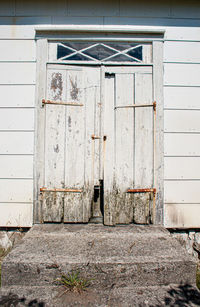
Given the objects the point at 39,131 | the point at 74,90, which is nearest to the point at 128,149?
the point at 74,90

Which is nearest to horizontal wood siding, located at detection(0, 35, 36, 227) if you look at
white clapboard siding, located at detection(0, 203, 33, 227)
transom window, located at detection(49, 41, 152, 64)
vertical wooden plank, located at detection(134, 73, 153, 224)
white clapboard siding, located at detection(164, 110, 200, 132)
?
white clapboard siding, located at detection(0, 203, 33, 227)

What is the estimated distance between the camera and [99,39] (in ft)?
9.33

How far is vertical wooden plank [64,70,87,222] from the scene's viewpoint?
9.02 feet

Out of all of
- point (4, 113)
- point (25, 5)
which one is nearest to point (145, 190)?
point (4, 113)

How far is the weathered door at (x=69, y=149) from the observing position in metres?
2.75

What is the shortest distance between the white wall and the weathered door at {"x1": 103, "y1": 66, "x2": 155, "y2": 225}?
0.27m

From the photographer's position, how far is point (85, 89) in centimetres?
280

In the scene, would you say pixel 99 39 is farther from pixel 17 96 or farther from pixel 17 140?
pixel 17 140

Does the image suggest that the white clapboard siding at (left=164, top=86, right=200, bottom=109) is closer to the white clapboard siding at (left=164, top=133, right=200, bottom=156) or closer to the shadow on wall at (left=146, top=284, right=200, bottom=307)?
the white clapboard siding at (left=164, top=133, right=200, bottom=156)

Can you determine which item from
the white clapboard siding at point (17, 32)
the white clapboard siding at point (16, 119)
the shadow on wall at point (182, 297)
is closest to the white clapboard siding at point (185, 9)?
the white clapboard siding at point (17, 32)

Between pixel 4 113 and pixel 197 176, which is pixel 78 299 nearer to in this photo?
pixel 197 176

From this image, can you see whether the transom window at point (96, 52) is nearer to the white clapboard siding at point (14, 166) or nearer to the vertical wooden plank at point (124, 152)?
the vertical wooden plank at point (124, 152)

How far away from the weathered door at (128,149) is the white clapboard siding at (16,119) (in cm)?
99

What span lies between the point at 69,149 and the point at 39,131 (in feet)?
1.48
